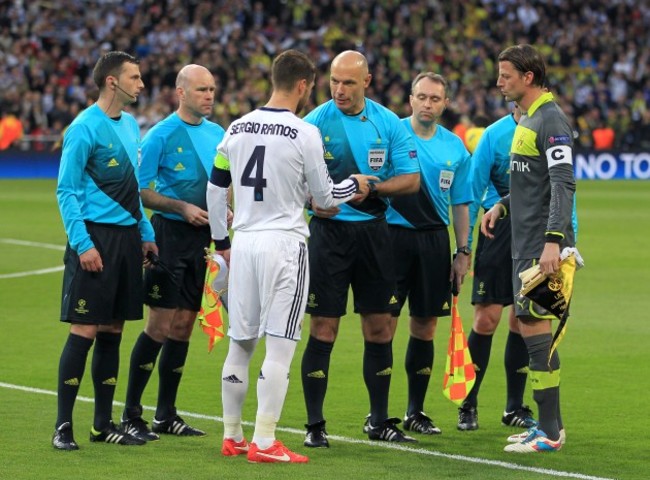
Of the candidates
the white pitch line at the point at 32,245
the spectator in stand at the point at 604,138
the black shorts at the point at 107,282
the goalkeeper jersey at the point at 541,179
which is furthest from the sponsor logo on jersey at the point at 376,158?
the spectator in stand at the point at 604,138

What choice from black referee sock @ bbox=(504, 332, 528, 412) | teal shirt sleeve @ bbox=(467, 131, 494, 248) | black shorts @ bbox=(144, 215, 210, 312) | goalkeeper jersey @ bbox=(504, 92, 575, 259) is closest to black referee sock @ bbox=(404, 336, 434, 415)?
black referee sock @ bbox=(504, 332, 528, 412)

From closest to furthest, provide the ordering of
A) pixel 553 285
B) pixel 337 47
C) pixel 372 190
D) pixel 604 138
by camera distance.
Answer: pixel 553 285 → pixel 372 190 → pixel 604 138 → pixel 337 47

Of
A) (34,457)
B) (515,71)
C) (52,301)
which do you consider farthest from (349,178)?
(52,301)

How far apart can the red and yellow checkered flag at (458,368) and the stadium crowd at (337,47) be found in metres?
25.0

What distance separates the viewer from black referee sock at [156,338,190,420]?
8094 mm

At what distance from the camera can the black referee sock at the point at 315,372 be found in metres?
7.63

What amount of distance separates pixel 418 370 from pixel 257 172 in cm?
209

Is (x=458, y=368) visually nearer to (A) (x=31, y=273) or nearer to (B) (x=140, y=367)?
(B) (x=140, y=367)

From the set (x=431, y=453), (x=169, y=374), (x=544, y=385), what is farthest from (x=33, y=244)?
(x=544, y=385)

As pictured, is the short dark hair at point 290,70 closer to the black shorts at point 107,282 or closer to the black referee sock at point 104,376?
the black shorts at point 107,282

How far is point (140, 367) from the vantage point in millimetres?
8047

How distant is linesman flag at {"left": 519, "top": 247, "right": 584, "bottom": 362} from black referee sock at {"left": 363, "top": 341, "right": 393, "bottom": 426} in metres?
1.08

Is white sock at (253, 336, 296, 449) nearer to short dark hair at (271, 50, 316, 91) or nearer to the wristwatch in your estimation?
the wristwatch

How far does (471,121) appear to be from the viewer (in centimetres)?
3525
